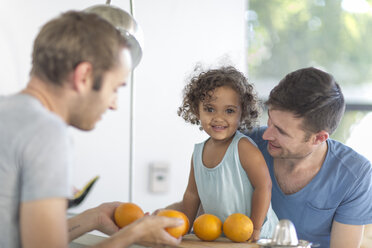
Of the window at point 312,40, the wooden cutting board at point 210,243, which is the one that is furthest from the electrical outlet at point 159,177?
the wooden cutting board at point 210,243

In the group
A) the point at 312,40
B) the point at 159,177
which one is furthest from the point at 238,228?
the point at 312,40

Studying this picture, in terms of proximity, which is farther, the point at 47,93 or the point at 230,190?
the point at 230,190

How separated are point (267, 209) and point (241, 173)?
136mm

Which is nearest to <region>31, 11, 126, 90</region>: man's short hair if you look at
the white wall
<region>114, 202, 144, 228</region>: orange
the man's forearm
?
<region>114, 202, 144, 228</region>: orange

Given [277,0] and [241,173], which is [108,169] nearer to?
[241,173]

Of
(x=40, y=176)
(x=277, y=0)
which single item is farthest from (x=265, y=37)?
(x=40, y=176)

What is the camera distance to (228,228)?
119cm

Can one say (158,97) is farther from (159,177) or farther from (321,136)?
(321,136)

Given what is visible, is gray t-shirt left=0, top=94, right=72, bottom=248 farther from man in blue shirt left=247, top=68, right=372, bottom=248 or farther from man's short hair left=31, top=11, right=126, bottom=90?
man in blue shirt left=247, top=68, right=372, bottom=248

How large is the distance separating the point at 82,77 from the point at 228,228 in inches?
21.7

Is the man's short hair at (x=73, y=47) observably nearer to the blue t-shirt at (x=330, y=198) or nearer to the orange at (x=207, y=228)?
the orange at (x=207, y=228)

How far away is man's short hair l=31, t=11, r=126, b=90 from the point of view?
873 mm

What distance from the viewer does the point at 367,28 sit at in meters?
3.31

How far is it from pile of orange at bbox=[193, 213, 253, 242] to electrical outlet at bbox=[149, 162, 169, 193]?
1.44m
